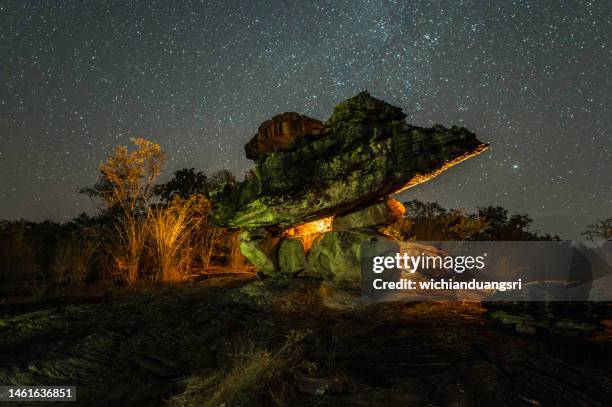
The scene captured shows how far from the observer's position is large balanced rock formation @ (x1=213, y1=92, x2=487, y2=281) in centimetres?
562

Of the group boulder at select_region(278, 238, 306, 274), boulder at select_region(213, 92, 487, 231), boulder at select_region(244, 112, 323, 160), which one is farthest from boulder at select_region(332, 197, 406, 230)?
boulder at select_region(244, 112, 323, 160)

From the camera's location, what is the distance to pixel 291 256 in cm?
654

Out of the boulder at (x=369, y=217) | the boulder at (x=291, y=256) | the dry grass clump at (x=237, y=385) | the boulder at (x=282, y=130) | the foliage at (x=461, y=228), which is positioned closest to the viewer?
the dry grass clump at (x=237, y=385)

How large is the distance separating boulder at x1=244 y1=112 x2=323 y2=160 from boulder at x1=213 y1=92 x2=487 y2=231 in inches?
49.6

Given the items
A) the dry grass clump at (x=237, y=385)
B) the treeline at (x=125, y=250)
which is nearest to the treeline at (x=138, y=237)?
the treeline at (x=125, y=250)

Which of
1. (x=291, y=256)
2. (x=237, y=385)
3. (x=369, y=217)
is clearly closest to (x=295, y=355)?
(x=237, y=385)

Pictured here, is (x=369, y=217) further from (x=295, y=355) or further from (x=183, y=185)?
(x=183, y=185)

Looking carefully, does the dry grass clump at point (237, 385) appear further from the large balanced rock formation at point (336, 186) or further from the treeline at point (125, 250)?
the treeline at point (125, 250)

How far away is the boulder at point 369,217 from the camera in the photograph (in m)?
6.30

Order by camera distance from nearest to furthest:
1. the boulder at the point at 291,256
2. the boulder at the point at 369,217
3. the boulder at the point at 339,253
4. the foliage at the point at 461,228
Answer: the boulder at the point at 339,253 < the boulder at the point at 369,217 < the boulder at the point at 291,256 < the foliage at the point at 461,228

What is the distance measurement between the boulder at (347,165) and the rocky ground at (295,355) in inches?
64.4

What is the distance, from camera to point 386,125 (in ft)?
19.6

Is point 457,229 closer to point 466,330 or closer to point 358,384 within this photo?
point 466,330

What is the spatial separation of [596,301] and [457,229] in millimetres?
5455
